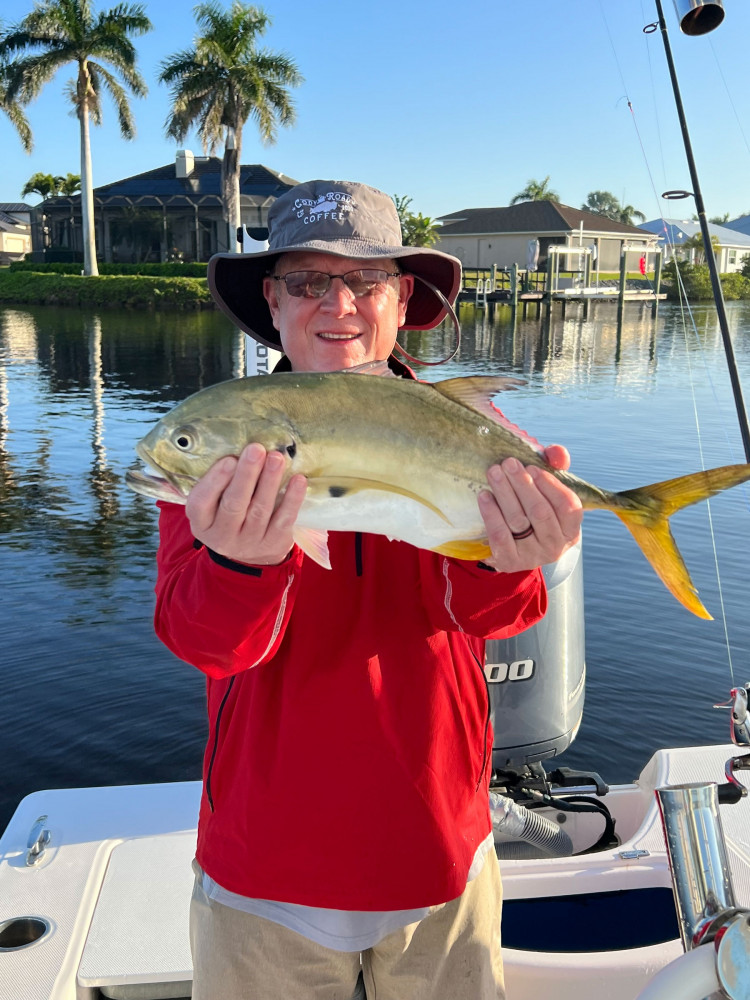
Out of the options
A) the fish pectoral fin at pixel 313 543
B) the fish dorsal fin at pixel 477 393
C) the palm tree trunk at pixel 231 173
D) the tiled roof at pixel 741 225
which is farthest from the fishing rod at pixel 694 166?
the tiled roof at pixel 741 225

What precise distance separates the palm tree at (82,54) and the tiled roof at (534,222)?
1174 inches

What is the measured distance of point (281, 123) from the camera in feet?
162

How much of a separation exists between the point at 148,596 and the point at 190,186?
191 feet

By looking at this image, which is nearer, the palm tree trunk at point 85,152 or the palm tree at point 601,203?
the palm tree trunk at point 85,152

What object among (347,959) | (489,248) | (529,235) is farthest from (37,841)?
(489,248)

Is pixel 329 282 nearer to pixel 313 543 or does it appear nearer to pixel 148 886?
pixel 313 543

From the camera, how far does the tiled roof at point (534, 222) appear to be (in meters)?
66.8

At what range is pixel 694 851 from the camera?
1.87 meters

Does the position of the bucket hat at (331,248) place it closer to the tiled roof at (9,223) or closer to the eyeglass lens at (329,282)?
the eyeglass lens at (329,282)

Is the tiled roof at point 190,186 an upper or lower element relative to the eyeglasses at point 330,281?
upper

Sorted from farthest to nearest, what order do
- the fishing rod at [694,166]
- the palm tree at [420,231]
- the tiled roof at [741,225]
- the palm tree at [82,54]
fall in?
the tiled roof at [741,225], the palm tree at [420,231], the palm tree at [82,54], the fishing rod at [694,166]

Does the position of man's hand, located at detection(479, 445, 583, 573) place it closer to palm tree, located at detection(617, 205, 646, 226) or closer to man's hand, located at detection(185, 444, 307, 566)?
man's hand, located at detection(185, 444, 307, 566)

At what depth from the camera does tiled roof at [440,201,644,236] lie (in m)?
66.8

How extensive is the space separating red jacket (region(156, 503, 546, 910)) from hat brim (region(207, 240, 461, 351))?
865 mm
